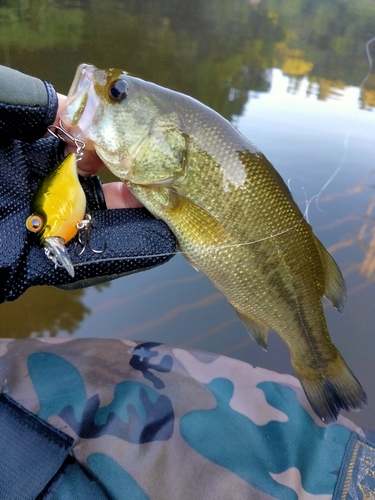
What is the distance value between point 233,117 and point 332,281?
4.25 metres

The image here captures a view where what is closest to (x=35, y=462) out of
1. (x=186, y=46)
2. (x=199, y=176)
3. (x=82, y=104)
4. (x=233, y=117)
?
(x=199, y=176)

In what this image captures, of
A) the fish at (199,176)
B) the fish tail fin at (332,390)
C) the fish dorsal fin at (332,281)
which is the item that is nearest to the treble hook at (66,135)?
the fish at (199,176)

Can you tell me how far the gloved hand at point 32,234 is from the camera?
148 centimetres

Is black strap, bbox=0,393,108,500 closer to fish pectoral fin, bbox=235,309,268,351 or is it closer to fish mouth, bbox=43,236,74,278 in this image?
fish mouth, bbox=43,236,74,278

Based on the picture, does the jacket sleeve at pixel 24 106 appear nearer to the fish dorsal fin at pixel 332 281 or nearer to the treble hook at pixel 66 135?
the treble hook at pixel 66 135

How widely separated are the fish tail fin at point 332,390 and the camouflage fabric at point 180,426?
0.34 feet

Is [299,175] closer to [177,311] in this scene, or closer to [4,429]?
[177,311]

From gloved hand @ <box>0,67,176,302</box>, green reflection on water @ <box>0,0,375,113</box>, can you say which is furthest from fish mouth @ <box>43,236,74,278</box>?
green reflection on water @ <box>0,0,375,113</box>

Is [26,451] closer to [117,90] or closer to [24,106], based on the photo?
[24,106]

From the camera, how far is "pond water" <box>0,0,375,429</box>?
108 inches

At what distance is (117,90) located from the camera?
156cm

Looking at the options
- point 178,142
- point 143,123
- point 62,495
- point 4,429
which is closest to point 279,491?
point 62,495

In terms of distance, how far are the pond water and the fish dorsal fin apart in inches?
38.0

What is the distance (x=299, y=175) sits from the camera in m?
4.25
